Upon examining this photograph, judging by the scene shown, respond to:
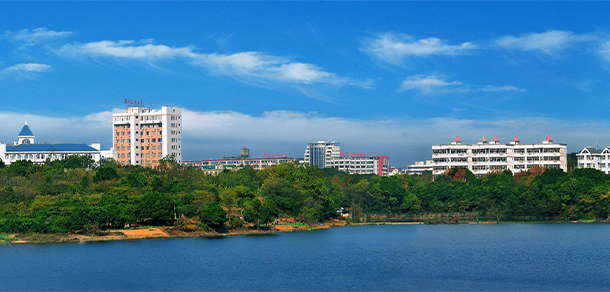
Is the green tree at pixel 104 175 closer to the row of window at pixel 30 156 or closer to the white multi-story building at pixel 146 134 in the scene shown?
the row of window at pixel 30 156

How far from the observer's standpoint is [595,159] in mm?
96750

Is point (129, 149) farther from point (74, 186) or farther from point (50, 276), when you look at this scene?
point (50, 276)

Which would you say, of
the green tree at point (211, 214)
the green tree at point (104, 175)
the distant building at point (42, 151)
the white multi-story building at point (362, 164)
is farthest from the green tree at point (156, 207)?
the white multi-story building at point (362, 164)

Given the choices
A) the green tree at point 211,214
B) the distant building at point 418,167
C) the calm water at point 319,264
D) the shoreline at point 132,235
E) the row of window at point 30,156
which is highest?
the row of window at point 30,156

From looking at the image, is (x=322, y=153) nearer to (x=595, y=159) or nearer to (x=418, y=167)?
(x=418, y=167)

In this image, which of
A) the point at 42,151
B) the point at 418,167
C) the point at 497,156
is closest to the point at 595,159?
the point at 497,156

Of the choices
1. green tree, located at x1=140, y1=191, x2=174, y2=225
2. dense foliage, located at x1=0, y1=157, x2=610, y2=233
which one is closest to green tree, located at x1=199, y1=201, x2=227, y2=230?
dense foliage, located at x1=0, y1=157, x2=610, y2=233

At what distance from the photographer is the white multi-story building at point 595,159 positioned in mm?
95812

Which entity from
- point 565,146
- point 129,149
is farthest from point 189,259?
point 565,146

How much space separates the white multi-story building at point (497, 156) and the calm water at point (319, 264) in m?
48.0

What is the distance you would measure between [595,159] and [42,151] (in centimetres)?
8227

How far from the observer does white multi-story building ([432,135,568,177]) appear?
94.6 metres

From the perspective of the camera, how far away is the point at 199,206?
48.2 m

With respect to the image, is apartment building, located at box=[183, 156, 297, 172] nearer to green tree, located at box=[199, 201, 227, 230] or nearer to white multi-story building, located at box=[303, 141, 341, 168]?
white multi-story building, located at box=[303, 141, 341, 168]
